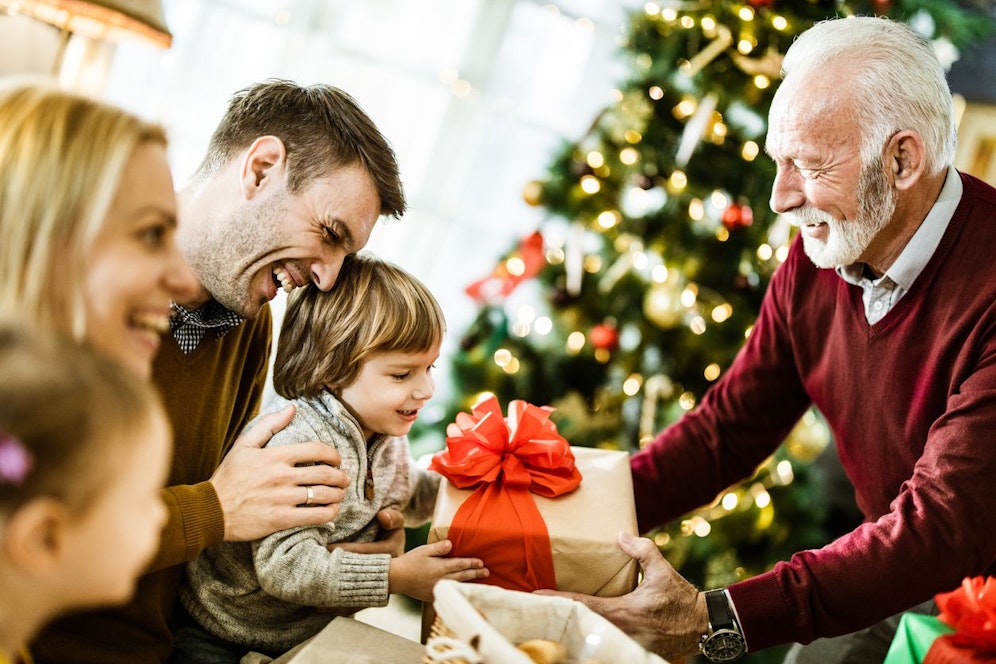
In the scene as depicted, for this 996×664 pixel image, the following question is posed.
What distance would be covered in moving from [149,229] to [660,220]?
2.29 meters

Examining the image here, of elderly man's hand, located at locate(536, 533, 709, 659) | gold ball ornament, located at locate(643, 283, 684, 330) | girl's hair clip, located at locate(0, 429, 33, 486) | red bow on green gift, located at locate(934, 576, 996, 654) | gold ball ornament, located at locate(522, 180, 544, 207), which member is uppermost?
gold ball ornament, located at locate(522, 180, 544, 207)

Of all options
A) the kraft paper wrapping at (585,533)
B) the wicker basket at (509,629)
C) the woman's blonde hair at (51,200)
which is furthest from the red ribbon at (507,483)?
the woman's blonde hair at (51,200)

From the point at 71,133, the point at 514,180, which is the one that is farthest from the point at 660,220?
the point at 71,133

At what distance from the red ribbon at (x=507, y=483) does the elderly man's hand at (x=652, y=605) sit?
0.08 meters

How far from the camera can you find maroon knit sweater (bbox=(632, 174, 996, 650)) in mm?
1529

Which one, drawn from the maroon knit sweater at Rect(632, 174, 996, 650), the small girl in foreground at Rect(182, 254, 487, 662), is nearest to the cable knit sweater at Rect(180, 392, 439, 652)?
the small girl in foreground at Rect(182, 254, 487, 662)

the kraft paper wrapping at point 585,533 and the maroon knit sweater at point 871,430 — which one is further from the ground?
the maroon knit sweater at point 871,430

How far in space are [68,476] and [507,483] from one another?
34.2 inches

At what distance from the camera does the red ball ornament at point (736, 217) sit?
2949mm

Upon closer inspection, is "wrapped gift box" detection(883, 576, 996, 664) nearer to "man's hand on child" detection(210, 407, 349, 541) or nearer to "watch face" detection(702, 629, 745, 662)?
"watch face" detection(702, 629, 745, 662)

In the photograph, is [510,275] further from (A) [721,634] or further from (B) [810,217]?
(A) [721,634]

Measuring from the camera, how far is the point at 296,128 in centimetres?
153

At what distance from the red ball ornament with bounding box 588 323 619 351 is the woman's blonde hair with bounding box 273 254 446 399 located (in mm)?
1415

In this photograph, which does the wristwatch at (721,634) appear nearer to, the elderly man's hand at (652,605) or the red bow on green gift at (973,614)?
the elderly man's hand at (652,605)
